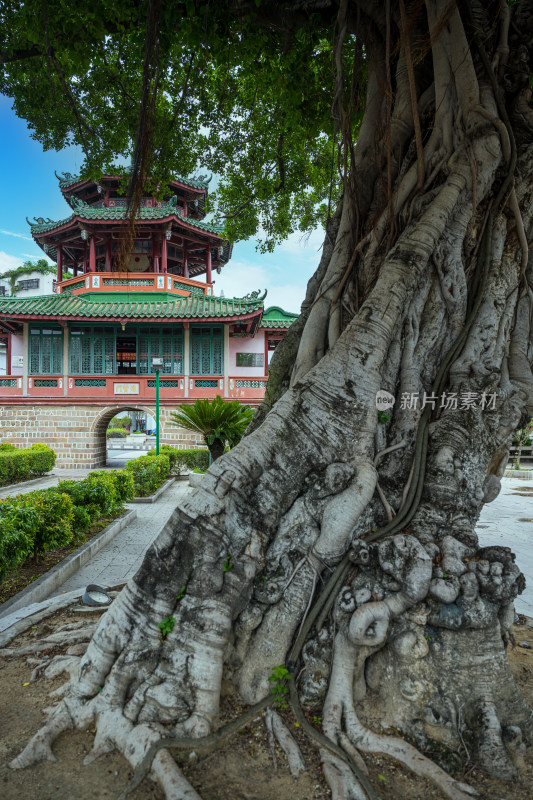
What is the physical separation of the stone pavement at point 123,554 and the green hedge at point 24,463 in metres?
5.76

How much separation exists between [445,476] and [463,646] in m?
0.94

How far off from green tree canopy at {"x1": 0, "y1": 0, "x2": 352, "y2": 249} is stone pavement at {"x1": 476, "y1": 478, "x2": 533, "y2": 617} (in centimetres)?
597

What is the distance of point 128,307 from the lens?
1853cm

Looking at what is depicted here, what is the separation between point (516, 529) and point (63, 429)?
15841 millimetres

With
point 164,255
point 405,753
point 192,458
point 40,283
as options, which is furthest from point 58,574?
point 40,283

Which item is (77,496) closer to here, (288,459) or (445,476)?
(288,459)

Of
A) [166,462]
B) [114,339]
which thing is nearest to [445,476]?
[166,462]

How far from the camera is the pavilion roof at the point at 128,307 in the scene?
1756cm

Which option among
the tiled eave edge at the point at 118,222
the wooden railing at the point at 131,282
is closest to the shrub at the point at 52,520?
the tiled eave edge at the point at 118,222

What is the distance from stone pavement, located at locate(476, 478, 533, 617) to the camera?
555 cm

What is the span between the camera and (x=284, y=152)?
23.5ft

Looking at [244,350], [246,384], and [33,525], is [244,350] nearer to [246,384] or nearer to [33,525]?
[246,384]

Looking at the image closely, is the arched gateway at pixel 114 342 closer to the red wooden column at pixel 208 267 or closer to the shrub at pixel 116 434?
the red wooden column at pixel 208 267

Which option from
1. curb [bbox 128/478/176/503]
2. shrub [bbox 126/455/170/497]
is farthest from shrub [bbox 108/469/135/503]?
shrub [bbox 126/455/170/497]
